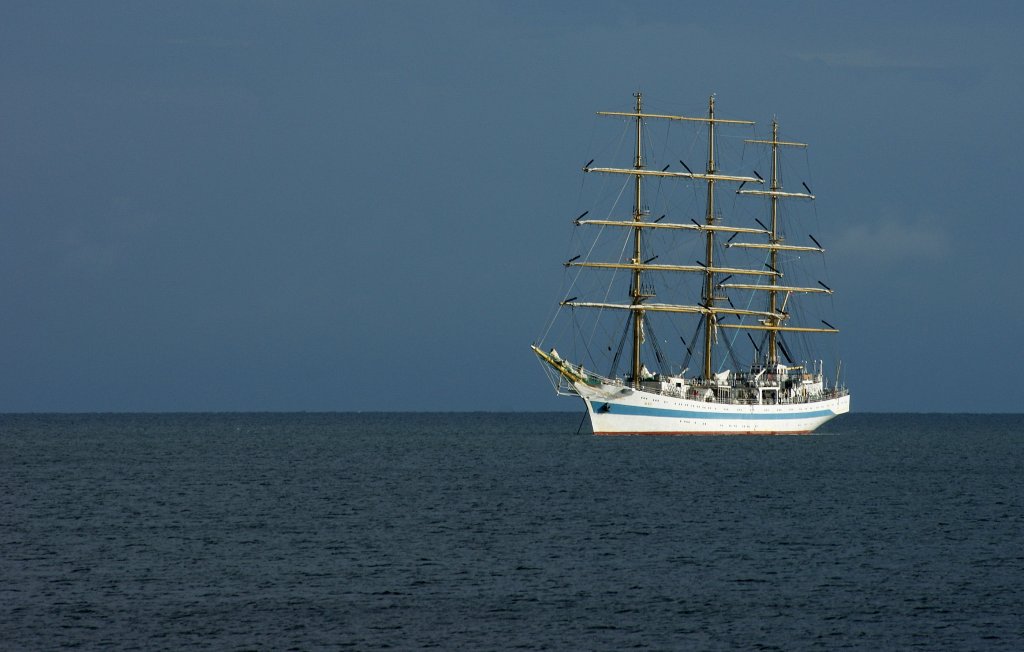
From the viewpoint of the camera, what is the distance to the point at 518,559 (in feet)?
154

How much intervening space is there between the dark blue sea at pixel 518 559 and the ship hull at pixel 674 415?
18297 millimetres

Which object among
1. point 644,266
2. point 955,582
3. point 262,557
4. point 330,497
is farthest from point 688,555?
point 644,266

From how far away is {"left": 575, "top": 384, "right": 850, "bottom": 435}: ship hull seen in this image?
4235 inches

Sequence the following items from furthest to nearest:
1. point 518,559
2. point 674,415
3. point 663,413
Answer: point 674,415 → point 663,413 → point 518,559

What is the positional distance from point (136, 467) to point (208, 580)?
55.0 metres

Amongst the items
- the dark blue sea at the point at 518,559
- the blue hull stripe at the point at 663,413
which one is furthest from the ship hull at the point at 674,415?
the dark blue sea at the point at 518,559

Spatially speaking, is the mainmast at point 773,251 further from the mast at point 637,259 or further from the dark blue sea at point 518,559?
the dark blue sea at point 518,559

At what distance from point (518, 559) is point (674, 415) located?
63.4 meters

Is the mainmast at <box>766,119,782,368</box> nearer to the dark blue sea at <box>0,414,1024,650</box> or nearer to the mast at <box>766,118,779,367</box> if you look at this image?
the mast at <box>766,118,779,367</box>

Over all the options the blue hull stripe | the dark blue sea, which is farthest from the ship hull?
the dark blue sea

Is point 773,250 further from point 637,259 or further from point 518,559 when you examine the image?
point 518,559

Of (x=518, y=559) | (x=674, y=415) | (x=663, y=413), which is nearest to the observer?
(x=518, y=559)

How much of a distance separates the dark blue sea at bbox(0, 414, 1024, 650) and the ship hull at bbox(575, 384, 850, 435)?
18.3m

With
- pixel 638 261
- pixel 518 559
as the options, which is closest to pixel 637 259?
pixel 638 261
